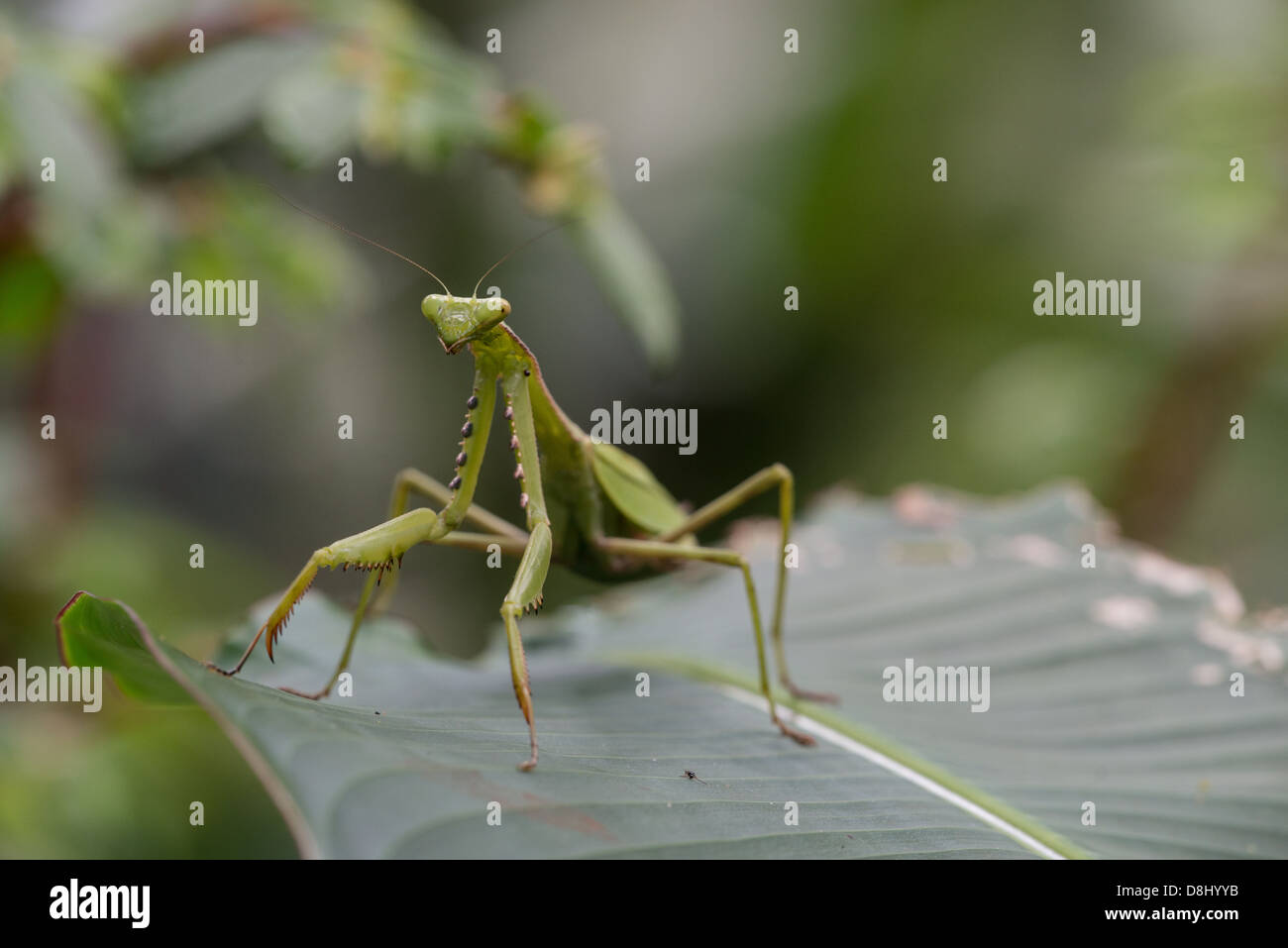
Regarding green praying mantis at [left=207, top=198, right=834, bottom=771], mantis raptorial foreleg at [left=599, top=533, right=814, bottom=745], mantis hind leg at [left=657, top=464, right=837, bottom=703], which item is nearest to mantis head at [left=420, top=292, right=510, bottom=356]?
green praying mantis at [left=207, top=198, right=834, bottom=771]

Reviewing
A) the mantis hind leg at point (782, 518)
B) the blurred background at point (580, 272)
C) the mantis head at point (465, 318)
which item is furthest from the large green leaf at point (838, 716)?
the blurred background at point (580, 272)

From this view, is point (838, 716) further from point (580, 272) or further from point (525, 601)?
point (580, 272)

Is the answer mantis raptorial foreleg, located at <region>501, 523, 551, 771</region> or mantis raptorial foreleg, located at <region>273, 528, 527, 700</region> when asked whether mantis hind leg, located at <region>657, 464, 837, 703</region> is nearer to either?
mantis raptorial foreleg, located at <region>273, 528, 527, 700</region>

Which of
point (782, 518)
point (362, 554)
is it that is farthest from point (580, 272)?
point (362, 554)
